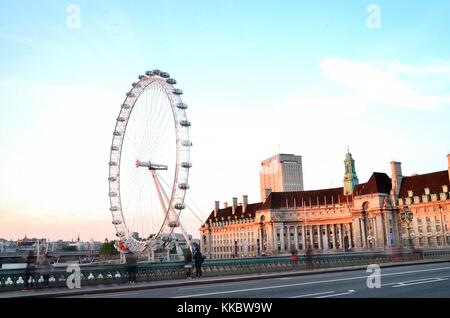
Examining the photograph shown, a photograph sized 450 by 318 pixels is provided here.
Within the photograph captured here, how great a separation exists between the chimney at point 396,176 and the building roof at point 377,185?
1.70m

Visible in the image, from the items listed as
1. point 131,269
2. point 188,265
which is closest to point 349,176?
point 188,265

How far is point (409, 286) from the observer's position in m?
22.6

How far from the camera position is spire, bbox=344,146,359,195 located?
16588cm

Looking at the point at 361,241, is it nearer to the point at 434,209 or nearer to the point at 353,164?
the point at 434,209

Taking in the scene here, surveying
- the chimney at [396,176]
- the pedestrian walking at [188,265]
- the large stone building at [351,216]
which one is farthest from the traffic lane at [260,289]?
the chimney at [396,176]

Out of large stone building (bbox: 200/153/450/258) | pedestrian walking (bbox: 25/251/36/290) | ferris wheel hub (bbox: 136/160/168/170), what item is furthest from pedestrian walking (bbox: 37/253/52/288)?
large stone building (bbox: 200/153/450/258)

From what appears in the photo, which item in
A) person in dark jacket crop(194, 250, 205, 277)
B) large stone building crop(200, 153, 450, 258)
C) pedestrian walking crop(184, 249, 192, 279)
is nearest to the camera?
person in dark jacket crop(194, 250, 205, 277)

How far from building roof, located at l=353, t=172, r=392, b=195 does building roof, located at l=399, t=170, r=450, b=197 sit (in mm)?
4193

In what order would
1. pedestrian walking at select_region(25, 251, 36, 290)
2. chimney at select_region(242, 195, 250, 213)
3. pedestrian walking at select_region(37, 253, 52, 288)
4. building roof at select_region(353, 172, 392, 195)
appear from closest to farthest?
pedestrian walking at select_region(25, 251, 36, 290) < pedestrian walking at select_region(37, 253, 52, 288) < building roof at select_region(353, 172, 392, 195) < chimney at select_region(242, 195, 250, 213)

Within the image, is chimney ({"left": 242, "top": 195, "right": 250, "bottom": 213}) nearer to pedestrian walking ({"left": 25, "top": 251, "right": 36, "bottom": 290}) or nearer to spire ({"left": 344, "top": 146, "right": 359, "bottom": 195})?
spire ({"left": 344, "top": 146, "right": 359, "bottom": 195})

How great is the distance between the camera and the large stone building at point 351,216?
133875mm

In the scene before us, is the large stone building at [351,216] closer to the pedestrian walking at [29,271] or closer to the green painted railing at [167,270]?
the green painted railing at [167,270]
